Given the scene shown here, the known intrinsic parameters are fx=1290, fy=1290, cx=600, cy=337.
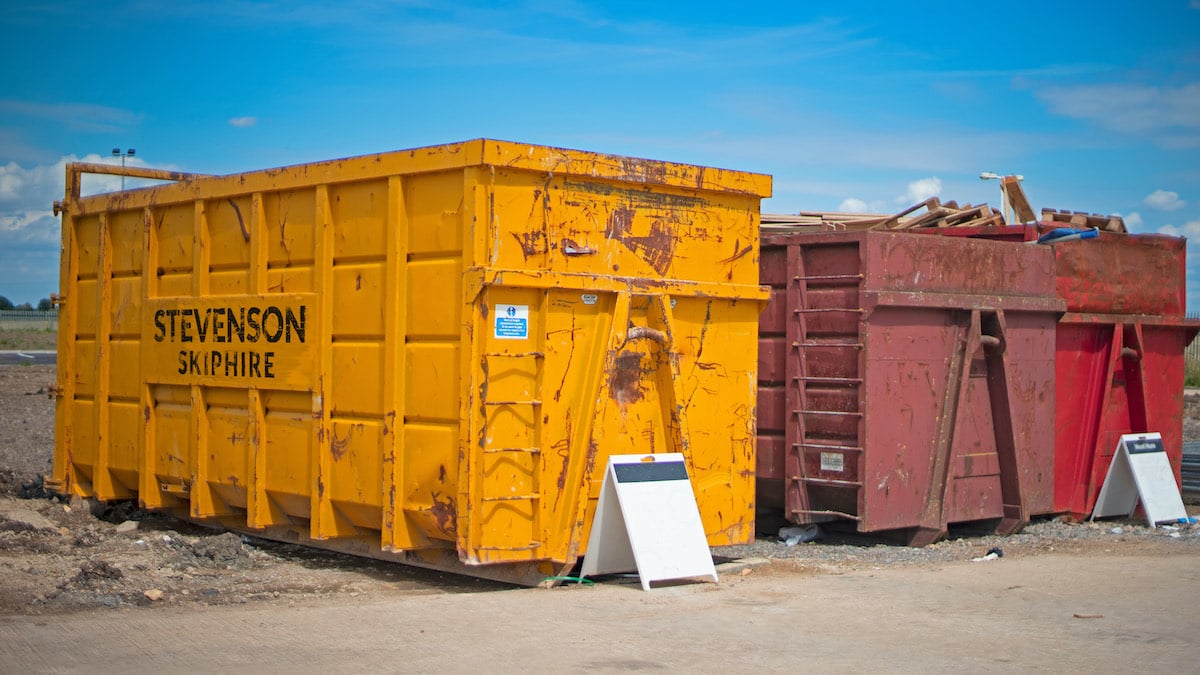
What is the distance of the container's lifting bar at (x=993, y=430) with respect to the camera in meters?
10.0

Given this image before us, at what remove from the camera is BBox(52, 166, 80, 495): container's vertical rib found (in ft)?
36.1

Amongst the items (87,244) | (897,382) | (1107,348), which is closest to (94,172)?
(87,244)

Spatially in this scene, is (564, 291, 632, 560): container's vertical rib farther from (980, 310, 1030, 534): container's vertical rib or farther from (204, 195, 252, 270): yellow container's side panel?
(980, 310, 1030, 534): container's vertical rib

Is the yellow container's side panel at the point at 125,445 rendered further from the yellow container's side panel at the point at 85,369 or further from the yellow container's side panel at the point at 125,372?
the yellow container's side panel at the point at 85,369

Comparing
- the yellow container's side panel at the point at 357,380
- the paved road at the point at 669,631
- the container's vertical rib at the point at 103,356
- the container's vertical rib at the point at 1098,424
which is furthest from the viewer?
the container's vertical rib at the point at 1098,424

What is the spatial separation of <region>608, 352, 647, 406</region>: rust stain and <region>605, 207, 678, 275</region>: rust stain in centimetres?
61

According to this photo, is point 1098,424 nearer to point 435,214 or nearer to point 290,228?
point 435,214

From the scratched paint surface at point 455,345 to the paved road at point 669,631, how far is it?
0.74 m

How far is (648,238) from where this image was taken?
26.8 ft

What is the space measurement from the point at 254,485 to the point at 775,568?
3598 millimetres

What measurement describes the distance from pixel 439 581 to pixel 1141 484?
656 cm

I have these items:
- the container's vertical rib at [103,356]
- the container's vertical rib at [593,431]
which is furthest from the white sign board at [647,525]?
the container's vertical rib at [103,356]

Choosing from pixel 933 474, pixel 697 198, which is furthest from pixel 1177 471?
pixel 697 198

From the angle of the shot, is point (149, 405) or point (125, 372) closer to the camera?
point (149, 405)
